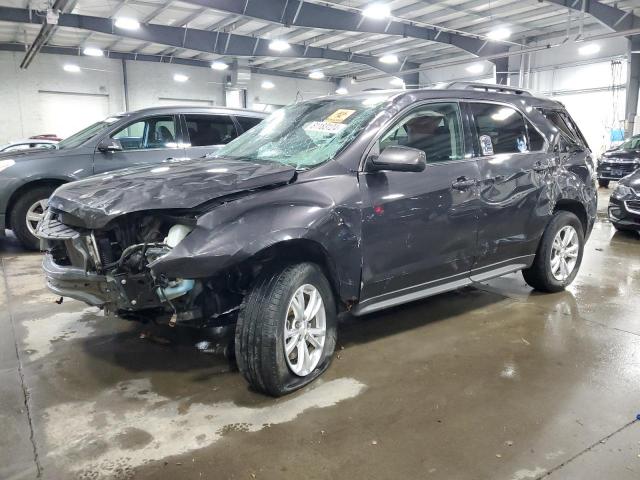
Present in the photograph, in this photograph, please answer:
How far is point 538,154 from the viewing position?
4.13m

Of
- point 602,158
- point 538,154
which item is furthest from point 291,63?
point 538,154

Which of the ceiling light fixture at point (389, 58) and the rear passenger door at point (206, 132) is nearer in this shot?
the rear passenger door at point (206, 132)

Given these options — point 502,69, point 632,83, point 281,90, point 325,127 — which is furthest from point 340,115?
point 281,90

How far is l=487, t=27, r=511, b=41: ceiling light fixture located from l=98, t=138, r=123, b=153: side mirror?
37.0 ft

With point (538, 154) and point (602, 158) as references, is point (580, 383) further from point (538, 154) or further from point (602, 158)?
point (602, 158)

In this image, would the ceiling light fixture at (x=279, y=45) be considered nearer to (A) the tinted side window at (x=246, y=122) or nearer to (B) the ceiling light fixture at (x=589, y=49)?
(A) the tinted side window at (x=246, y=122)

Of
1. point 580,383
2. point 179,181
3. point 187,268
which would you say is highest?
point 179,181

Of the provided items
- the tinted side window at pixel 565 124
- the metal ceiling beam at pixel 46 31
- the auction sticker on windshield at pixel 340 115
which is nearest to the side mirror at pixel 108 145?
the auction sticker on windshield at pixel 340 115

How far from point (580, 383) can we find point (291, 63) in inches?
810

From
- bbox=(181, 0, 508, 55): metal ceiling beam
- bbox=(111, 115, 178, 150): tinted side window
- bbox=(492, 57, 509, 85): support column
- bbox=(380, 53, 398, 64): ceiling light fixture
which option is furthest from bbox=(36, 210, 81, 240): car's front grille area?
bbox=(380, 53, 398, 64): ceiling light fixture

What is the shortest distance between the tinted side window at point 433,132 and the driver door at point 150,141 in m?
3.86

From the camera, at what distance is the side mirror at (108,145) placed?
6203 millimetres

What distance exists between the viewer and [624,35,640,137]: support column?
14539mm

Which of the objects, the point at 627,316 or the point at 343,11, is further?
the point at 343,11
